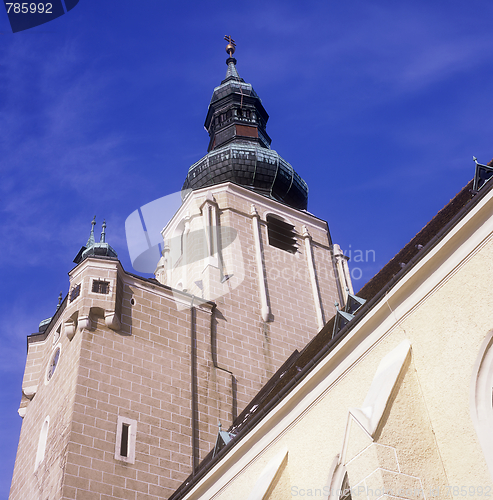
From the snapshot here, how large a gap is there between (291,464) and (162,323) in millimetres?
7872

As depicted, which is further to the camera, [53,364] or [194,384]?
[53,364]

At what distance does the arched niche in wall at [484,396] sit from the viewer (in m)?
7.79

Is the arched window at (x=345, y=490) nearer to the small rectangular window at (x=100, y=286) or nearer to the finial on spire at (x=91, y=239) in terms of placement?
the small rectangular window at (x=100, y=286)

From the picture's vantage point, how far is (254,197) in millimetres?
23844

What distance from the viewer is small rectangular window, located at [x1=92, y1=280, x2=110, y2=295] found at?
Result: 16750 mm

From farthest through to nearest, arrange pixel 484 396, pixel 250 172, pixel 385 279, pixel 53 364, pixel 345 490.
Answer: pixel 250 172 < pixel 53 364 < pixel 385 279 < pixel 345 490 < pixel 484 396

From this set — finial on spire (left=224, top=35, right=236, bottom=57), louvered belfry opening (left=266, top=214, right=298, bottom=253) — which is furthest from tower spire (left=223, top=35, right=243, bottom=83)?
louvered belfry opening (left=266, top=214, right=298, bottom=253)

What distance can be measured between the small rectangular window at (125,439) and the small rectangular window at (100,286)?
10.5ft

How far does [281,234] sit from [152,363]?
8473 mm

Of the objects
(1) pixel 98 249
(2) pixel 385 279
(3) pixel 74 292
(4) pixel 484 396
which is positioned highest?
(1) pixel 98 249

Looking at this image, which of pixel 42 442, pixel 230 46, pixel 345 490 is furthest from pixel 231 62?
pixel 345 490

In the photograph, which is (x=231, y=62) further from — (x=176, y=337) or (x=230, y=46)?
(x=176, y=337)

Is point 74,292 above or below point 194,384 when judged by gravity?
above

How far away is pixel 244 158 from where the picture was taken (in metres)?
25.8
